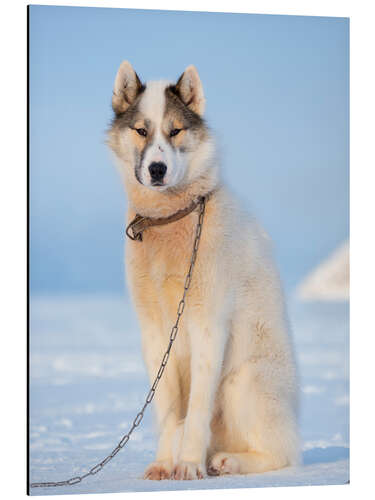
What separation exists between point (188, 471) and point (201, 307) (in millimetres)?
805

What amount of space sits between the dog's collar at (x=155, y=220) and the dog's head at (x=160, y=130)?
0.39 feet

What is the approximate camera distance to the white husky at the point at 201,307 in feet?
14.5

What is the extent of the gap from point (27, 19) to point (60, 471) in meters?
2.52

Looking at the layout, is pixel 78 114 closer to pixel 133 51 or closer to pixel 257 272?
pixel 133 51

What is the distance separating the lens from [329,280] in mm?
7516

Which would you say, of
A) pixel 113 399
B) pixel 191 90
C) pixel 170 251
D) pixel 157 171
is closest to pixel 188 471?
pixel 170 251

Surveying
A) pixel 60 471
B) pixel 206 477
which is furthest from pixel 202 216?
pixel 60 471

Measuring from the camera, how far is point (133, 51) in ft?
16.6

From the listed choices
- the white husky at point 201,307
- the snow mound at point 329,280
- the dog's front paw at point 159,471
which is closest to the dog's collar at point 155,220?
the white husky at point 201,307

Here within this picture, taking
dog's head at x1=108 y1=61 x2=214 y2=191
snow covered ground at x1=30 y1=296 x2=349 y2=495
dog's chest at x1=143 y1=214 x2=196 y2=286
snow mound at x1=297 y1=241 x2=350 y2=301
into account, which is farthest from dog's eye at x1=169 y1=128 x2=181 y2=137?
snow mound at x1=297 y1=241 x2=350 y2=301

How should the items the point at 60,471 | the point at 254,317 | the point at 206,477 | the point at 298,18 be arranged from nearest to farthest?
1. the point at 206,477
2. the point at 254,317
3. the point at 60,471
4. the point at 298,18

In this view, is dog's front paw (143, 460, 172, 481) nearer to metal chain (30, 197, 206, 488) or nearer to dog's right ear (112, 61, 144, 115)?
metal chain (30, 197, 206, 488)

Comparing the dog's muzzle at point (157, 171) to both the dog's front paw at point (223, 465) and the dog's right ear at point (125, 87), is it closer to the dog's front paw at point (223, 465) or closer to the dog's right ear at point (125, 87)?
the dog's right ear at point (125, 87)

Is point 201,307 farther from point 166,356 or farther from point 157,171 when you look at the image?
point 157,171
